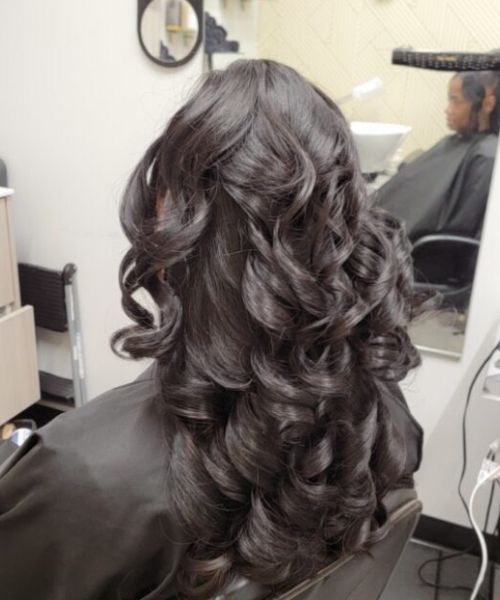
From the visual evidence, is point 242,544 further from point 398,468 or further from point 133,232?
point 133,232

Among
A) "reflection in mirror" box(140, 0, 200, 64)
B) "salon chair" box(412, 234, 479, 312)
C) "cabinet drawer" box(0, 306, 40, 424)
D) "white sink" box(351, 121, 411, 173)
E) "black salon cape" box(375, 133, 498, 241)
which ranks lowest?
"cabinet drawer" box(0, 306, 40, 424)

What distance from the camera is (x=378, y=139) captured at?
4.74 ft

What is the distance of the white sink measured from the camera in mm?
1438

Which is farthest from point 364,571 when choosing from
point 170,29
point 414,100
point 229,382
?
point 170,29

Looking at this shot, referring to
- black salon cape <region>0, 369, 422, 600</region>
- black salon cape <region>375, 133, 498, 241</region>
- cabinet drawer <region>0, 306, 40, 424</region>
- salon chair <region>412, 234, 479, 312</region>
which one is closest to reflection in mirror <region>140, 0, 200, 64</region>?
black salon cape <region>375, 133, 498, 241</region>

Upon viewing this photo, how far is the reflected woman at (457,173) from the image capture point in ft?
4.45

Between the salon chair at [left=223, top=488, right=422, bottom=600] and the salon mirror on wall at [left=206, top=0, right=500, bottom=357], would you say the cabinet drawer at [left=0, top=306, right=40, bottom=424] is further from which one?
the salon chair at [left=223, top=488, right=422, bottom=600]

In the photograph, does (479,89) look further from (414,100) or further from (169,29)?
(169,29)

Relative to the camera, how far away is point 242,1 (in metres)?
1.49

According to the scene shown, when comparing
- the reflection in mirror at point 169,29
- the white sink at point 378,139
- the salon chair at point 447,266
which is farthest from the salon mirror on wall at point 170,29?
the salon chair at point 447,266

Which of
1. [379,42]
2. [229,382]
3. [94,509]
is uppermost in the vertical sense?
[379,42]

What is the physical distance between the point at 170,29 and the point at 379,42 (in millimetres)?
558

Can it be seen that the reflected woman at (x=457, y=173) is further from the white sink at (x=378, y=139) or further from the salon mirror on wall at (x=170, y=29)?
the salon mirror on wall at (x=170, y=29)

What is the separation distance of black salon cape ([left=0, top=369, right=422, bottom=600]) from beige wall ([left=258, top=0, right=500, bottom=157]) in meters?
1.02
